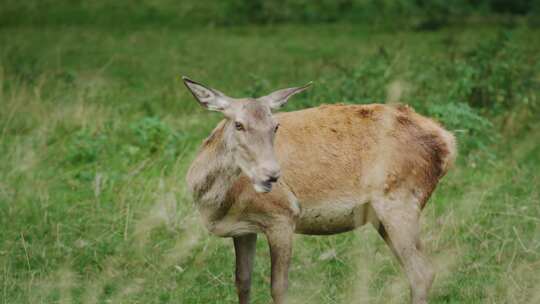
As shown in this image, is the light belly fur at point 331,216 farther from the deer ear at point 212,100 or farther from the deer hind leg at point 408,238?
the deer ear at point 212,100

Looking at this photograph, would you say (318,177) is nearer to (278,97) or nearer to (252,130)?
(278,97)

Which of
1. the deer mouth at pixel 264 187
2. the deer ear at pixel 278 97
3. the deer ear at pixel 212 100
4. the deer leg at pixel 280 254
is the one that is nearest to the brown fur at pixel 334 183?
the deer leg at pixel 280 254

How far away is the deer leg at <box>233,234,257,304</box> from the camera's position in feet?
22.0

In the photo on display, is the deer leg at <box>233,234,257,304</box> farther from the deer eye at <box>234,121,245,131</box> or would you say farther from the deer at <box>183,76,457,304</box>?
the deer eye at <box>234,121,245,131</box>

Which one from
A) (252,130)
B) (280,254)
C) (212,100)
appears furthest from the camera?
(280,254)

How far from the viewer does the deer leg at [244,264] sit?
22.0 feet

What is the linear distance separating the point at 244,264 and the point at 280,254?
376mm

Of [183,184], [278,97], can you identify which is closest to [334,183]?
[278,97]

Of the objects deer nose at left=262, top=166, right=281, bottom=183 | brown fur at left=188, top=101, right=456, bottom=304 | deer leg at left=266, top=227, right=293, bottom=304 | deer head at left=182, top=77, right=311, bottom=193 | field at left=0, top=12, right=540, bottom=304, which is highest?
deer head at left=182, top=77, right=311, bottom=193

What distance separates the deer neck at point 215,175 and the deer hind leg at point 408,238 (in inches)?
42.4

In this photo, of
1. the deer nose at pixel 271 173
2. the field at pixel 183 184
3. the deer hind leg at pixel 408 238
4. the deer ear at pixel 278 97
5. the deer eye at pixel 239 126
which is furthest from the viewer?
the field at pixel 183 184

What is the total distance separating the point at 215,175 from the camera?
6.50 m

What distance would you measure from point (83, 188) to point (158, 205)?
1.20m

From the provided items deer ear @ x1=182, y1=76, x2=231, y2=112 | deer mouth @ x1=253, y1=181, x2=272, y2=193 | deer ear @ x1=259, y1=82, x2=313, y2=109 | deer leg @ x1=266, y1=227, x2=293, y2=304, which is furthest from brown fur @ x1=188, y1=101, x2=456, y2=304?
deer mouth @ x1=253, y1=181, x2=272, y2=193
